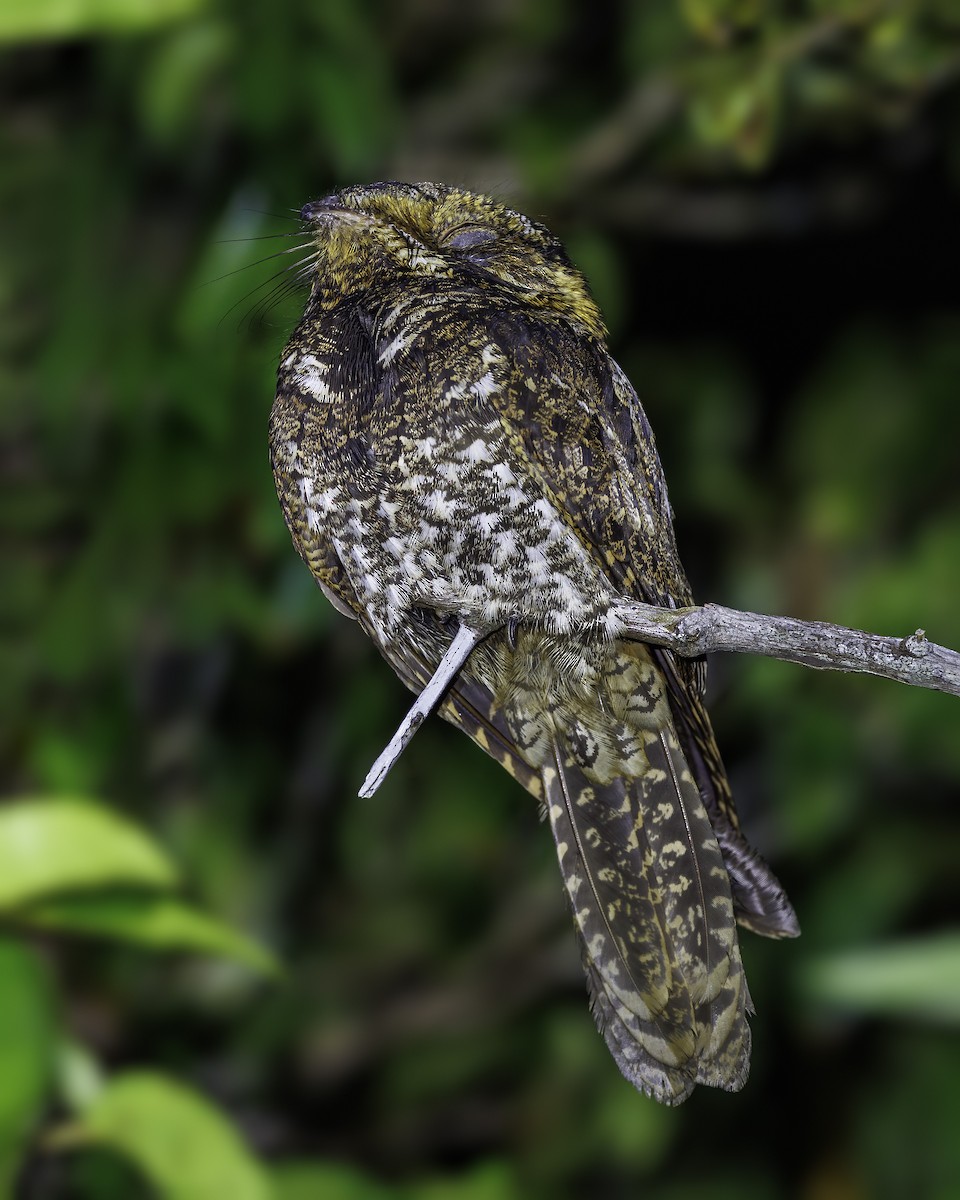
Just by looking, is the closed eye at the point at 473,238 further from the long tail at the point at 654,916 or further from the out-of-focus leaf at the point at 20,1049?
the out-of-focus leaf at the point at 20,1049

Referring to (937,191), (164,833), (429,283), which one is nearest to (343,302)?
(429,283)

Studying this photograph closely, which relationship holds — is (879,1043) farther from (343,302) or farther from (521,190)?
(343,302)

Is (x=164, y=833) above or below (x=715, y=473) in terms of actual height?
below

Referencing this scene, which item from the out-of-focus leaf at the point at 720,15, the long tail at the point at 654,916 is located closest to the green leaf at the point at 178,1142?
the long tail at the point at 654,916

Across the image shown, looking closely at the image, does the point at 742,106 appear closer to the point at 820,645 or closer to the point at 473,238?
the point at 473,238

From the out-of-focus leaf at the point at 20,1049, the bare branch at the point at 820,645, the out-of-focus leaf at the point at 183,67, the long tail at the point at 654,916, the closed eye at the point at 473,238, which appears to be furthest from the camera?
the out-of-focus leaf at the point at 183,67

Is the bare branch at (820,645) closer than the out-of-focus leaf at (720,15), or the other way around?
the bare branch at (820,645)
